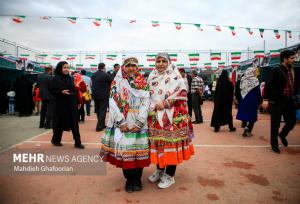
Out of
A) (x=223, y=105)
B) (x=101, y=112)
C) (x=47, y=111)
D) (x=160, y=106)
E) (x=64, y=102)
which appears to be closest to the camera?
(x=160, y=106)

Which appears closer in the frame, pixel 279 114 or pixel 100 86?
pixel 279 114

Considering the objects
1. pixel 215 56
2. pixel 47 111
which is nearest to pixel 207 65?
pixel 215 56

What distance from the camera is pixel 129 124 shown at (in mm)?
2682

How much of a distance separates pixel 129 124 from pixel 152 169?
1.31 m

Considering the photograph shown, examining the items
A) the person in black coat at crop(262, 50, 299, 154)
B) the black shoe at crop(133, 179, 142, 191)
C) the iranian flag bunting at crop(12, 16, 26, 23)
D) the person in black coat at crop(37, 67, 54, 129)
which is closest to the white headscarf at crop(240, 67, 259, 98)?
the person in black coat at crop(262, 50, 299, 154)

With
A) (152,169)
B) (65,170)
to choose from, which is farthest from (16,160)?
(152,169)

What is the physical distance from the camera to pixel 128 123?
8.82ft

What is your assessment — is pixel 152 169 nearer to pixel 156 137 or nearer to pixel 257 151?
pixel 156 137

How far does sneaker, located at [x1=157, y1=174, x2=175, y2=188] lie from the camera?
2969 mm

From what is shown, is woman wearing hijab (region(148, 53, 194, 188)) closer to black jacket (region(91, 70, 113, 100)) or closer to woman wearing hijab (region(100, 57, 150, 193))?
woman wearing hijab (region(100, 57, 150, 193))

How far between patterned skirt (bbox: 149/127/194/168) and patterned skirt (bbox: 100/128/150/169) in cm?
9

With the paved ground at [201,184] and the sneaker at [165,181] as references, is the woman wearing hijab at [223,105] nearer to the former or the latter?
the paved ground at [201,184]

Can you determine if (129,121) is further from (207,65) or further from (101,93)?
(207,65)

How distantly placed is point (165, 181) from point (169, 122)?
82cm
